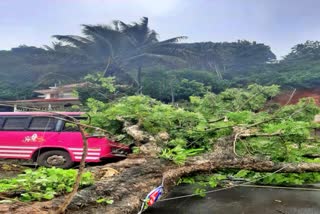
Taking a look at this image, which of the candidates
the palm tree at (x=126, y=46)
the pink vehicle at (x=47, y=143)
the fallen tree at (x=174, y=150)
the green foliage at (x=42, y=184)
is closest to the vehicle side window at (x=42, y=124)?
the pink vehicle at (x=47, y=143)

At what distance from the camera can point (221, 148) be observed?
5230 mm

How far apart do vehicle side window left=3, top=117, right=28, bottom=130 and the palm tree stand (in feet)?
50.0

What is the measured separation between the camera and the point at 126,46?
26016 millimetres

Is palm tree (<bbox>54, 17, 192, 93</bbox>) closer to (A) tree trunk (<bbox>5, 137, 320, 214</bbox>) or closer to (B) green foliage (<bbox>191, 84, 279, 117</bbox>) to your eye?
(B) green foliage (<bbox>191, 84, 279, 117</bbox>)

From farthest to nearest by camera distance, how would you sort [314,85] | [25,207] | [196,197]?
[314,85] < [196,197] < [25,207]

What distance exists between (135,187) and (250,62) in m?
37.0

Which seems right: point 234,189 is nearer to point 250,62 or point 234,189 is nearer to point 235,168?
point 235,168

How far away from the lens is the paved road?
504 cm

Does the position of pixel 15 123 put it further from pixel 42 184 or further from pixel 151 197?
pixel 151 197

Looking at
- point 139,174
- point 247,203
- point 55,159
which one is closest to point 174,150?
point 139,174

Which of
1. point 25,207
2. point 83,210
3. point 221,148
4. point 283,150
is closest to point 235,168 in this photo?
point 221,148

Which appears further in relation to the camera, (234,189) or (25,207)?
(234,189)

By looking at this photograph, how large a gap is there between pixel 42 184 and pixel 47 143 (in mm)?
5143

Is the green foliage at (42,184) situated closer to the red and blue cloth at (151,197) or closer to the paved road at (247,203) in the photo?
the red and blue cloth at (151,197)
